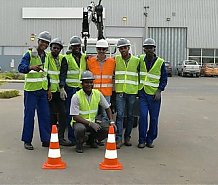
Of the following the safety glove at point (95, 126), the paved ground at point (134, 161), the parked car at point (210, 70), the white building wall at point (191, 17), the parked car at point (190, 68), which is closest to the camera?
the paved ground at point (134, 161)

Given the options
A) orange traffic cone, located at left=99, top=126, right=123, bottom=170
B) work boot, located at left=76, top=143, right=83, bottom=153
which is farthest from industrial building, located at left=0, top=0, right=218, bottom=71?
orange traffic cone, located at left=99, top=126, right=123, bottom=170

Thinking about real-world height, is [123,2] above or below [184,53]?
above

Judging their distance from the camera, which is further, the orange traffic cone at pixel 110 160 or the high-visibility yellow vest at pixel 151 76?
the high-visibility yellow vest at pixel 151 76

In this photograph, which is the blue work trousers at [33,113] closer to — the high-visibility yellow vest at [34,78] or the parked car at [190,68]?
the high-visibility yellow vest at [34,78]

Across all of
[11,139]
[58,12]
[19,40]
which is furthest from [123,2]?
[11,139]

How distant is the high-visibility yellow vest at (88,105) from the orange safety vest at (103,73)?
0.40 meters

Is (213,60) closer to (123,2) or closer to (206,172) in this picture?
(123,2)

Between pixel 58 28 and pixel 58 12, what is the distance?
1654 millimetres

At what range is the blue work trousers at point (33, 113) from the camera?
802 cm

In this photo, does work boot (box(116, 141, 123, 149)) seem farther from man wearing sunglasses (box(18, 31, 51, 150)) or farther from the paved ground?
man wearing sunglasses (box(18, 31, 51, 150))

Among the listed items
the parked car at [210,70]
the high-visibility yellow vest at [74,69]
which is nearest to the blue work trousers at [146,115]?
the high-visibility yellow vest at [74,69]

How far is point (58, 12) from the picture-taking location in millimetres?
46500

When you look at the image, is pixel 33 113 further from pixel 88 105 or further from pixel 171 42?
pixel 171 42

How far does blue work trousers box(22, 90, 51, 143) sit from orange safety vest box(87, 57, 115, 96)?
0.97m
